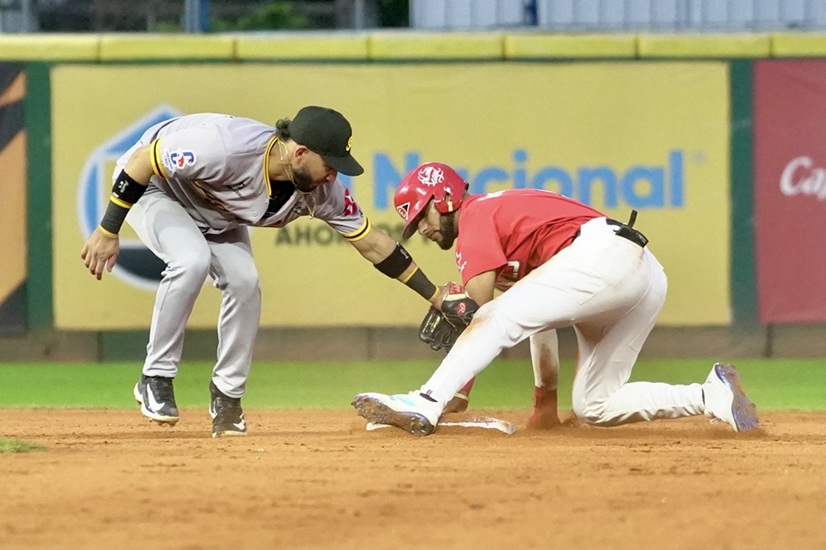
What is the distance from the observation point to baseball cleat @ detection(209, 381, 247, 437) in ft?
20.1

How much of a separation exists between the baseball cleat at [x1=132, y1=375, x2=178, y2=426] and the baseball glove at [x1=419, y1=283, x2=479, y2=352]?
1139mm

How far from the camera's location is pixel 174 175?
5656 millimetres

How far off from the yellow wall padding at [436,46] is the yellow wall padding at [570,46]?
0.12 meters

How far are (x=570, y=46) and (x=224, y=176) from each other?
5.23m

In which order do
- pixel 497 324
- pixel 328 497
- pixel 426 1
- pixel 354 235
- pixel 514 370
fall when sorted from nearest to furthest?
1. pixel 328 497
2. pixel 497 324
3. pixel 354 235
4. pixel 514 370
5. pixel 426 1

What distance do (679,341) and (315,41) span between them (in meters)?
3.60

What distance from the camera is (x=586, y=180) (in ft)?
33.7

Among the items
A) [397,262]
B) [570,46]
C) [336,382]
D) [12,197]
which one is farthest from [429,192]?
[12,197]

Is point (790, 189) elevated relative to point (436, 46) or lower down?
lower down

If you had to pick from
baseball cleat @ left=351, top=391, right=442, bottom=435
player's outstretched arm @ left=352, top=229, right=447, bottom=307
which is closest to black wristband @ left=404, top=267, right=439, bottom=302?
player's outstretched arm @ left=352, top=229, right=447, bottom=307

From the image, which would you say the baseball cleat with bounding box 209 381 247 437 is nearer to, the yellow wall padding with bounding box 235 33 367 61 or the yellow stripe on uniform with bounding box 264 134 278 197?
the yellow stripe on uniform with bounding box 264 134 278 197

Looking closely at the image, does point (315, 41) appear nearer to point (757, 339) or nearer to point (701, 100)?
point (701, 100)

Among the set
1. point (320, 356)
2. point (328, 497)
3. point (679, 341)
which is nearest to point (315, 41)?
point (320, 356)

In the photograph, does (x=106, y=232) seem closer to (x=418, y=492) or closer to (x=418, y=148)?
(x=418, y=492)
